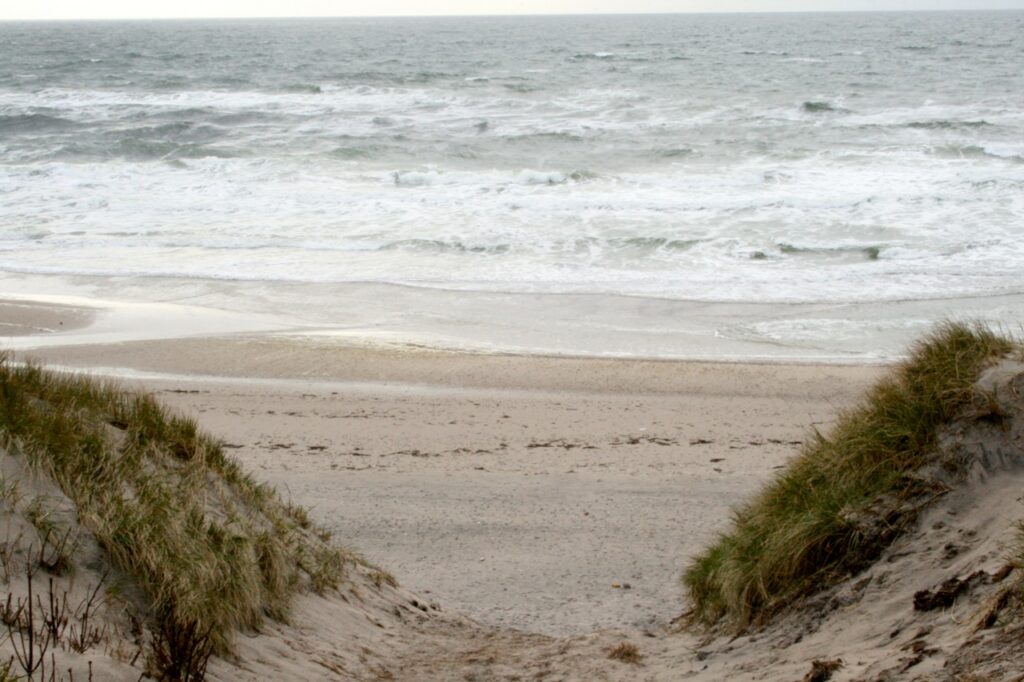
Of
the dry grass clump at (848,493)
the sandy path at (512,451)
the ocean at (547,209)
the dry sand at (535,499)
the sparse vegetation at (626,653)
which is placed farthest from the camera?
the ocean at (547,209)

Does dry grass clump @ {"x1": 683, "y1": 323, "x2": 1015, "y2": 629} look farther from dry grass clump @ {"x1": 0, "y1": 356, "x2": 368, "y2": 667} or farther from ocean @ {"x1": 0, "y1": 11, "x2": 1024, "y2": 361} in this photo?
ocean @ {"x1": 0, "y1": 11, "x2": 1024, "y2": 361}

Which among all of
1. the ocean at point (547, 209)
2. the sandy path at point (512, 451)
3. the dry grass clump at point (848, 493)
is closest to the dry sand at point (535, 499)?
the sandy path at point (512, 451)

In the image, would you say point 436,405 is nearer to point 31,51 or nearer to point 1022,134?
point 1022,134

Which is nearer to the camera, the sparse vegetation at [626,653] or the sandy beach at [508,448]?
the sparse vegetation at [626,653]

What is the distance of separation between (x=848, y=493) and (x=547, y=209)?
16561 millimetres

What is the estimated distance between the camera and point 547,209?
2047 centimetres

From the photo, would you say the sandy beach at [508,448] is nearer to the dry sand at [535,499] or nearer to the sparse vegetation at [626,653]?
the dry sand at [535,499]

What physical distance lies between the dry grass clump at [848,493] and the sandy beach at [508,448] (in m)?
0.97

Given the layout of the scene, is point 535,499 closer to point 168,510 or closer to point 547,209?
point 168,510

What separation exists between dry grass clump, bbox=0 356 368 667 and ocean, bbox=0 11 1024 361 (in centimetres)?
677

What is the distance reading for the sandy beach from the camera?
6094 mm

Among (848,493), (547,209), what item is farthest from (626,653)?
(547,209)

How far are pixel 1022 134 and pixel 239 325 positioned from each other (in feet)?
86.5

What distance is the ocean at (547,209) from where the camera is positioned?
42.9ft
